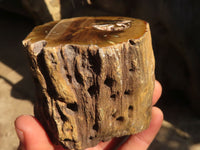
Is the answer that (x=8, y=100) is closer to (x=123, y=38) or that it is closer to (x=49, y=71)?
(x=49, y=71)

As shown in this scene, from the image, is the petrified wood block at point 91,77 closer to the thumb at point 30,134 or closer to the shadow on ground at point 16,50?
the thumb at point 30,134

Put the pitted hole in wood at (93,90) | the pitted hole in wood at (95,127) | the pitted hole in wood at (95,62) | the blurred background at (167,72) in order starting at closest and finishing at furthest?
1. the pitted hole in wood at (95,62)
2. the pitted hole in wood at (93,90)
3. the pitted hole in wood at (95,127)
4. the blurred background at (167,72)

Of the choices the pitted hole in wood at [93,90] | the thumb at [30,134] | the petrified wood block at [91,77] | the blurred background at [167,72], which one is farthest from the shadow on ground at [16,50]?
the pitted hole in wood at [93,90]

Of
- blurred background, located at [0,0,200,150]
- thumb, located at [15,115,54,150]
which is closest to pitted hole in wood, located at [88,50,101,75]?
thumb, located at [15,115,54,150]

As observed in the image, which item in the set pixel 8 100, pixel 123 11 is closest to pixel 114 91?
pixel 123 11

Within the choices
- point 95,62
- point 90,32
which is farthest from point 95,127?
point 90,32

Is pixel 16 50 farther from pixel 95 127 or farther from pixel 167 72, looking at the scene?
pixel 95 127

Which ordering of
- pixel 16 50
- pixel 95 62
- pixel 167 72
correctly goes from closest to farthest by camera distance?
pixel 95 62 < pixel 167 72 < pixel 16 50
